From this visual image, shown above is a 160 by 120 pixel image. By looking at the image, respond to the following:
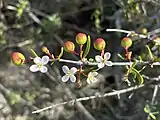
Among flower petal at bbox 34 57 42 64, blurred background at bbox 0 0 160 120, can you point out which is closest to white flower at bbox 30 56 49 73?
flower petal at bbox 34 57 42 64

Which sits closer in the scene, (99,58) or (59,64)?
(99,58)

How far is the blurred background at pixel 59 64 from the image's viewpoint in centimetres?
225

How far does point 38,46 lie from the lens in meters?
2.41

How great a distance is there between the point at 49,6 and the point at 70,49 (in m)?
1.20

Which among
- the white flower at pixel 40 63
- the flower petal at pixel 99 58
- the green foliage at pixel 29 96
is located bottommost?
the green foliage at pixel 29 96

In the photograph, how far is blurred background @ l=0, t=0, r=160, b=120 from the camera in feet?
7.38

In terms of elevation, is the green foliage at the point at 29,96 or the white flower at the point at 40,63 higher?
the white flower at the point at 40,63

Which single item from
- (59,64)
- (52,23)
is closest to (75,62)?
(52,23)

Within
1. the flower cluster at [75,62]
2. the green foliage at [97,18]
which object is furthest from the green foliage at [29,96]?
the flower cluster at [75,62]

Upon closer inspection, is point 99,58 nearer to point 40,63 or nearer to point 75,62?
point 75,62

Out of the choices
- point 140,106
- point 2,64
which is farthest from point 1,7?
point 140,106

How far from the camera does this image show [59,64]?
246 cm

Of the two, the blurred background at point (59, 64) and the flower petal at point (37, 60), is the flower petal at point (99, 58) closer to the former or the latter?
the flower petal at point (37, 60)

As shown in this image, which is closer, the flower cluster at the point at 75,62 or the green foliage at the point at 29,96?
the flower cluster at the point at 75,62
